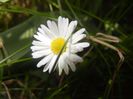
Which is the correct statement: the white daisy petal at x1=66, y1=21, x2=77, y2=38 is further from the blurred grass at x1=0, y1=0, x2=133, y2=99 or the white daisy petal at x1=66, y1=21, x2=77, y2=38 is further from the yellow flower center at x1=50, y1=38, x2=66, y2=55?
the blurred grass at x1=0, y1=0, x2=133, y2=99

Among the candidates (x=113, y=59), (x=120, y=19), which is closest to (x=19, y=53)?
(x=113, y=59)

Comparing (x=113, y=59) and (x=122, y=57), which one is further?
(x=113, y=59)

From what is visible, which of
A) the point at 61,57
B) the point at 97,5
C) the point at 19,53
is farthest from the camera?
the point at 97,5

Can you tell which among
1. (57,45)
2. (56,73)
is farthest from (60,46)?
(56,73)

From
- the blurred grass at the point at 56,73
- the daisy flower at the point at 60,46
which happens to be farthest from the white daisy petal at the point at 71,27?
the blurred grass at the point at 56,73

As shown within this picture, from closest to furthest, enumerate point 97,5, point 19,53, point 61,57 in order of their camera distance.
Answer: point 61,57
point 19,53
point 97,5

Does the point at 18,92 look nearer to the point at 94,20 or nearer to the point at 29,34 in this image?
the point at 29,34

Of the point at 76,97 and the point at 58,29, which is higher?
the point at 58,29

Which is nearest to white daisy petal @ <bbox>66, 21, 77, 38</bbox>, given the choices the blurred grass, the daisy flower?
the daisy flower

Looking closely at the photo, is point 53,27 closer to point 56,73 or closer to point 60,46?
point 60,46
